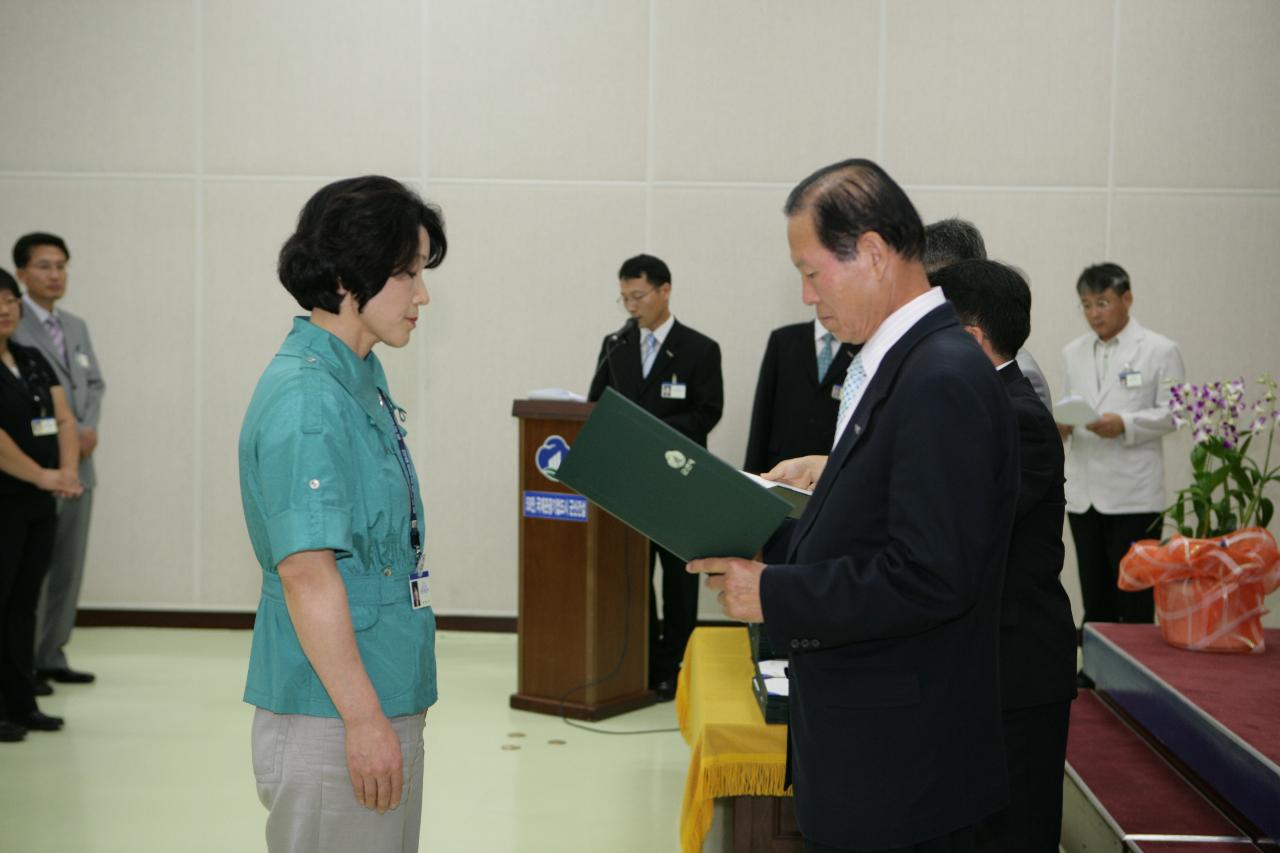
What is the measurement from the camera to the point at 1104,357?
17.7 feet

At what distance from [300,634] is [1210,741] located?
2.29 metres

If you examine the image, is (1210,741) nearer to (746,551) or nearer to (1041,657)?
(1041,657)

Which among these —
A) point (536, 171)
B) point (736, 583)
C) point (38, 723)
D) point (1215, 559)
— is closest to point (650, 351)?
point (536, 171)

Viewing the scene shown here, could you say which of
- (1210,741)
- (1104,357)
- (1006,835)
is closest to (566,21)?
(1104,357)

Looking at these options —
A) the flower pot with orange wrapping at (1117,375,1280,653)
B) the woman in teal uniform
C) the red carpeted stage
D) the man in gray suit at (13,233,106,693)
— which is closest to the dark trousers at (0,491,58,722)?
the man in gray suit at (13,233,106,693)

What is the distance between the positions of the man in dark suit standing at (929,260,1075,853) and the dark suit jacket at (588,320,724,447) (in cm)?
312

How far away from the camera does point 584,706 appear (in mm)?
4711

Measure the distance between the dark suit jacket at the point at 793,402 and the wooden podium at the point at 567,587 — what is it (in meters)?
0.74

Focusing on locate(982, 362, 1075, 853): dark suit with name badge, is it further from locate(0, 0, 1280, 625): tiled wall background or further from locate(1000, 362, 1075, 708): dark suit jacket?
locate(0, 0, 1280, 625): tiled wall background

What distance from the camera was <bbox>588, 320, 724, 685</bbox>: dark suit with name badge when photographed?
5.21 meters

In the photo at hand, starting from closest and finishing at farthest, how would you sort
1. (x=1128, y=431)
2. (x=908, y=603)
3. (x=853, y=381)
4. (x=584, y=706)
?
(x=908, y=603) < (x=853, y=381) < (x=584, y=706) < (x=1128, y=431)

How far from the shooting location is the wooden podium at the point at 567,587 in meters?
4.69

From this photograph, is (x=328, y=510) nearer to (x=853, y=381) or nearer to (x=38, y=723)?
(x=853, y=381)

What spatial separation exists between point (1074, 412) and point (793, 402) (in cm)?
114
